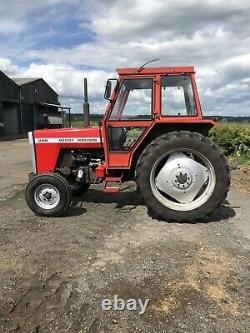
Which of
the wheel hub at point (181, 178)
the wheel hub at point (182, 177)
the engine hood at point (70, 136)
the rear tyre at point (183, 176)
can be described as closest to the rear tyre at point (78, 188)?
the engine hood at point (70, 136)

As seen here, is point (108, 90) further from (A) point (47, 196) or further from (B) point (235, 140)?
(B) point (235, 140)

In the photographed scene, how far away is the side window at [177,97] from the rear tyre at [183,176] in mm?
487

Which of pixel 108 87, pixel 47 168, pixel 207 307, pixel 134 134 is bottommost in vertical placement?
pixel 207 307

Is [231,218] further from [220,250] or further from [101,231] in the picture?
[101,231]

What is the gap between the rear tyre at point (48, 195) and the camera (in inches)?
241

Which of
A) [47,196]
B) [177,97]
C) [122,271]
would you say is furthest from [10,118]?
[122,271]

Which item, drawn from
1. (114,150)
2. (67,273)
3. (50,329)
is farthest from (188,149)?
(50,329)

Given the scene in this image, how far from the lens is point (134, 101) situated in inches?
247

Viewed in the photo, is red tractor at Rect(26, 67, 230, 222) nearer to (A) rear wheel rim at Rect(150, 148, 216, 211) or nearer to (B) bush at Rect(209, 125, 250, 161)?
(A) rear wheel rim at Rect(150, 148, 216, 211)

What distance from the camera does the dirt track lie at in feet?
10.8

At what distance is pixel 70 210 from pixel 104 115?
5.48 ft

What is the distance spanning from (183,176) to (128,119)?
4.05 feet

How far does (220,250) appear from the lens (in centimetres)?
483

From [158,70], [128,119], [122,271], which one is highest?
[158,70]
